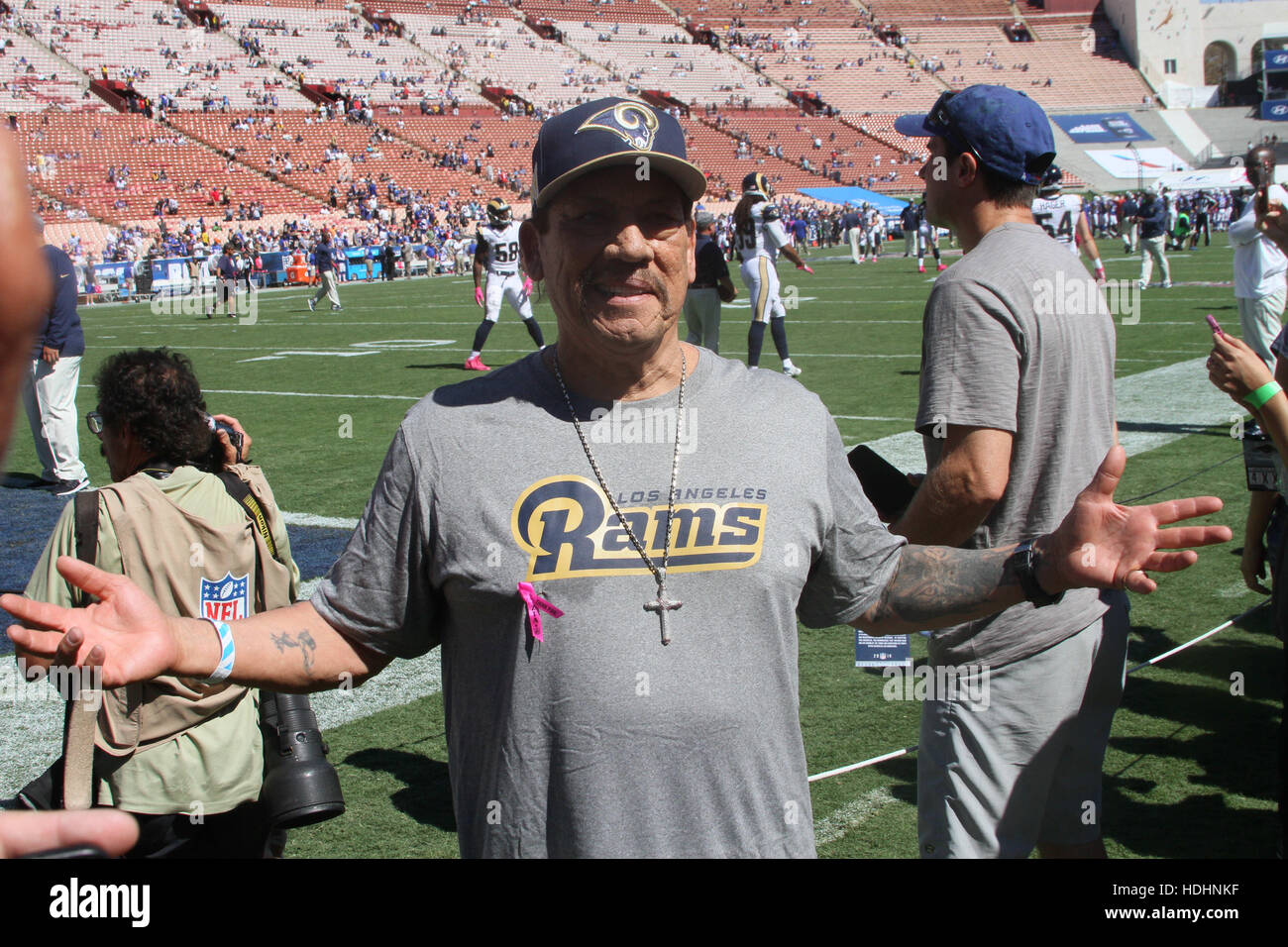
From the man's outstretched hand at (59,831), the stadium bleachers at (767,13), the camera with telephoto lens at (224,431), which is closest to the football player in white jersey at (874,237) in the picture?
the camera with telephoto lens at (224,431)

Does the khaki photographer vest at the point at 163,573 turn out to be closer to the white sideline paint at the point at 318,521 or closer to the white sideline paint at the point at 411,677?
the white sideline paint at the point at 411,677

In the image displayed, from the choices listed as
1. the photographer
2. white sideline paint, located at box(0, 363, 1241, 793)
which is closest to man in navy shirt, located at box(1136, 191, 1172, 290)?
white sideline paint, located at box(0, 363, 1241, 793)

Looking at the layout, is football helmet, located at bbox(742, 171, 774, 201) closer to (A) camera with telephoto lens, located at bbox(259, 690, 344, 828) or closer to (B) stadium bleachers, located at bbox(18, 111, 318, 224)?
(A) camera with telephoto lens, located at bbox(259, 690, 344, 828)

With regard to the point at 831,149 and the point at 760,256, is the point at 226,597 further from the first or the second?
the point at 831,149

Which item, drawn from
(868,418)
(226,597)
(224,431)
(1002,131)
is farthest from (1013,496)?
(868,418)

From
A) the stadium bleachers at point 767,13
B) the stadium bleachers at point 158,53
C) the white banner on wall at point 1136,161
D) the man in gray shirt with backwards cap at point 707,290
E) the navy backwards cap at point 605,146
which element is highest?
the stadium bleachers at point 767,13

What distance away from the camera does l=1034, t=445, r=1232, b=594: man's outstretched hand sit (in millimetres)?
2025

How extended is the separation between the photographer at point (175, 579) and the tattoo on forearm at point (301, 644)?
132cm

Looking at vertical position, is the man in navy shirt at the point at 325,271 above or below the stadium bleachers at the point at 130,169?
below

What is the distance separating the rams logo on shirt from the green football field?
7.16 feet

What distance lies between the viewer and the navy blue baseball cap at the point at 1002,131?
9.10 feet

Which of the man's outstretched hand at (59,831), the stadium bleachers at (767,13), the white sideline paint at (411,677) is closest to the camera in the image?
the man's outstretched hand at (59,831)
